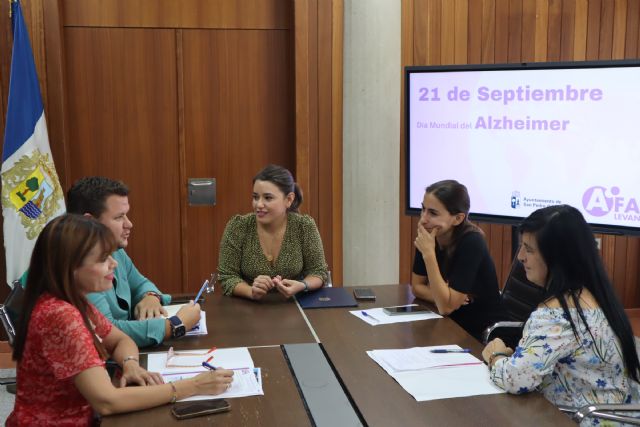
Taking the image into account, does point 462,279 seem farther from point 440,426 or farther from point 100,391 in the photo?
point 100,391

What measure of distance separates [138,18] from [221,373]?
333cm

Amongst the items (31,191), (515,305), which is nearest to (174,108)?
(31,191)

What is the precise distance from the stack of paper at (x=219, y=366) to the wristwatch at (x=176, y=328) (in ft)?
0.44

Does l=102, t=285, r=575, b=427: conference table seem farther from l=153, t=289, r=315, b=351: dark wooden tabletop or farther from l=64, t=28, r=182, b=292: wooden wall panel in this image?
l=64, t=28, r=182, b=292: wooden wall panel

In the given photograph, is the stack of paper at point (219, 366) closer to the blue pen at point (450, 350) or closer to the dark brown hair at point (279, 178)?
the blue pen at point (450, 350)

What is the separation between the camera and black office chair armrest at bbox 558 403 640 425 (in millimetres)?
1932

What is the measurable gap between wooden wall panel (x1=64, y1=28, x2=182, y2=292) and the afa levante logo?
2.66 metres

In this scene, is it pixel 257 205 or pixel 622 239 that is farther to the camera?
pixel 622 239

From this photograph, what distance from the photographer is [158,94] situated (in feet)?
15.6

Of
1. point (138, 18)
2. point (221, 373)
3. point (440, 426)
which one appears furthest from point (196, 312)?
point (138, 18)

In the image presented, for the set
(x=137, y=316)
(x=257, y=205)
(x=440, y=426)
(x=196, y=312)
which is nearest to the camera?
(x=440, y=426)

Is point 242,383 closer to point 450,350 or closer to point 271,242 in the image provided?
point 450,350

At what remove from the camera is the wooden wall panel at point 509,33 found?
4938 mm

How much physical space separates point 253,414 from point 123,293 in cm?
115
